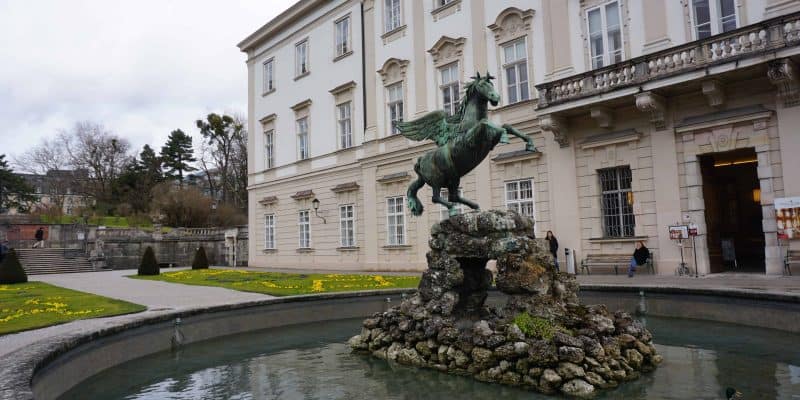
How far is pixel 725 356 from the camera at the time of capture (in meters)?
7.12

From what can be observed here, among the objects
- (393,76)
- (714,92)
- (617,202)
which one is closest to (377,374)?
(714,92)

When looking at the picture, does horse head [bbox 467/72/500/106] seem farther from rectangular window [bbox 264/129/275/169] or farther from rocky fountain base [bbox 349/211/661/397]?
rectangular window [bbox 264/129/275/169]

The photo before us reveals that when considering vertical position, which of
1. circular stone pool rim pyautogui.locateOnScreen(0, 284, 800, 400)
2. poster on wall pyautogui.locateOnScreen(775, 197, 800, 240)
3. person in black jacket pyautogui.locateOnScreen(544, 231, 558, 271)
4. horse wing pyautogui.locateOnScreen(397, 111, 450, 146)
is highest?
horse wing pyautogui.locateOnScreen(397, 111, 450, 146)

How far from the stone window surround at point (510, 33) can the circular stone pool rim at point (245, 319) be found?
1118cm

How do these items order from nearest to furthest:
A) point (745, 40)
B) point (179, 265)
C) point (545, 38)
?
point (745, 40), point (545, 38), point (179, 265)

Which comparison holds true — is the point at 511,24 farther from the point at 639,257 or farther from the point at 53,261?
the point at 53,261

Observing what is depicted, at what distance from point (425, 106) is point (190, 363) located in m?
17.8

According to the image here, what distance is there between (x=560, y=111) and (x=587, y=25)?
3.39m

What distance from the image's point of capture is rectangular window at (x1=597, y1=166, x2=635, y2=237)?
1781 centimetres

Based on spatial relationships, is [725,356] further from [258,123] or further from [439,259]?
[258,123]

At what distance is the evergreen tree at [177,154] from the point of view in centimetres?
6519

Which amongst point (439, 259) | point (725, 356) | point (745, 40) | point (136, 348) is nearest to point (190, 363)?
point (136, 348)

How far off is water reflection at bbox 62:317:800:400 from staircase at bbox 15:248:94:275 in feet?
108

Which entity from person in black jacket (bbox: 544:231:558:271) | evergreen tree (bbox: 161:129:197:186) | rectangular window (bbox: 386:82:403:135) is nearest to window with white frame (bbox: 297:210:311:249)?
rectangular window (bbox: 386:82:403:135)
